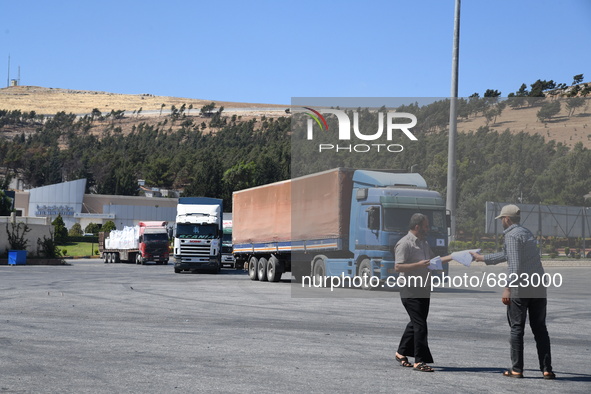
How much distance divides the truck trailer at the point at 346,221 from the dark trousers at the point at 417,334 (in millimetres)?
14775

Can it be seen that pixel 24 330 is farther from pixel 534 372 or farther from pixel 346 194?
pixel 346 194

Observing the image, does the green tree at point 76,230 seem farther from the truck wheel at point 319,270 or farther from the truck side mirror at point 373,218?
the truck side mirror at point 373,218

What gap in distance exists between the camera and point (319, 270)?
27469mm

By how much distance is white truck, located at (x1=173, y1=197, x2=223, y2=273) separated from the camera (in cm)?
3988

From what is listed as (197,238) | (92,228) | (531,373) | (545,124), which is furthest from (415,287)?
(92,228)

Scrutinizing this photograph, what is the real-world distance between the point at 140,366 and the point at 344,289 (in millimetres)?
17501

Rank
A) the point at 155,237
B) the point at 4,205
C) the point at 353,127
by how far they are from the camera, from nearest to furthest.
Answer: the point at 353,127 < the point at 155,237 < the point at 4,205

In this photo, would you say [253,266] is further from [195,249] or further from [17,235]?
[17,235]

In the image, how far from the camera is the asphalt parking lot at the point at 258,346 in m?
8.54

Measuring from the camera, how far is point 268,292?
25.3 metres

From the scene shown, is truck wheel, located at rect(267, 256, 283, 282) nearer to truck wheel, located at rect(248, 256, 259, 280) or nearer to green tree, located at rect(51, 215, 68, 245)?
truck wheel, located at rect(248, 256, 259, 280)

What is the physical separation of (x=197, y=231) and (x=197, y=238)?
36cm

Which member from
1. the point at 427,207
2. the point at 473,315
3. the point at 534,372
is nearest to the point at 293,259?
the point at 427,207

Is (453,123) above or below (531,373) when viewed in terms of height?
above
